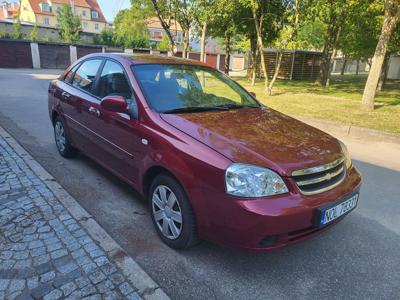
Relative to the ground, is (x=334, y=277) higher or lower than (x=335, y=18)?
lower

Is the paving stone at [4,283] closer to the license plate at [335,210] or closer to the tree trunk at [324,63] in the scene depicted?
the license plate at [335,210]

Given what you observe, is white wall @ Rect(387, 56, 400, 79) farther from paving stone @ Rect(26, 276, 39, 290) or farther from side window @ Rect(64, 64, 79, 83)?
paving stone @ Rect(26, 276, 39, 290)

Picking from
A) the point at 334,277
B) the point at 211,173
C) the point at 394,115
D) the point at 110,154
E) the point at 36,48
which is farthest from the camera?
the point at 36,48

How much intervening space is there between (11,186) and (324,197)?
11.5ft

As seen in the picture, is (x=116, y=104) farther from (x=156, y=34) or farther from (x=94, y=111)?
(x=156, y=34)

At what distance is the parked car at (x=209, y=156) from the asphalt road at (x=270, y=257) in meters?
0.26

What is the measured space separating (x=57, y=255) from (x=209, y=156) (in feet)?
4.89

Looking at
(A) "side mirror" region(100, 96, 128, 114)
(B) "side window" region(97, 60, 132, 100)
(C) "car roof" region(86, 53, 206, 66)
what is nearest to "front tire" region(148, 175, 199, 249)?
(A) "side mirror" region(100, 96, 128, 114)

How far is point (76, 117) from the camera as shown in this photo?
Result: 15.3 feet

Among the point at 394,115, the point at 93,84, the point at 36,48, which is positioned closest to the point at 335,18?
the point at 394,115

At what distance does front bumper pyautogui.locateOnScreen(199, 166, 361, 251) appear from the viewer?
246 centimetres

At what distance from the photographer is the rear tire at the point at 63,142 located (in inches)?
206

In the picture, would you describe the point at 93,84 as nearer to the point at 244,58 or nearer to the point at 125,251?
the point at 125,251

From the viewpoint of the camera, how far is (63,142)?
5340 mm
